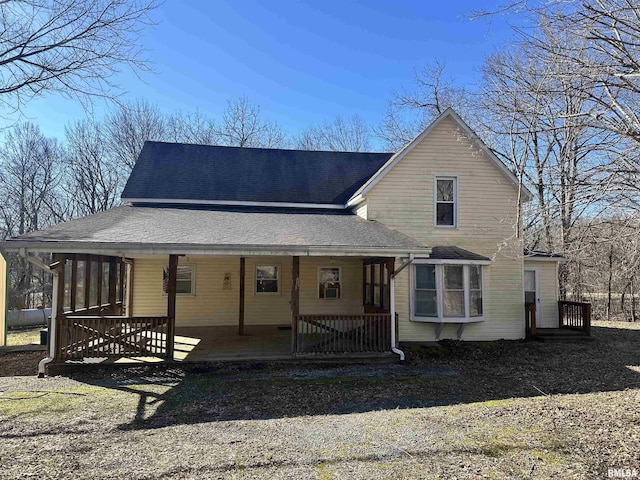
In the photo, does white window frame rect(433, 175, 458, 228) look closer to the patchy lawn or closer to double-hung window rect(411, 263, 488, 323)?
double-hung window rect(411, 263, 488, 323)

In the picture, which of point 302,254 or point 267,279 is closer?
point 302,254

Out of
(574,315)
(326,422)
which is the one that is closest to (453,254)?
(574,315)

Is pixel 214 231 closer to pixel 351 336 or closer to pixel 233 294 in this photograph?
pixel 351 336

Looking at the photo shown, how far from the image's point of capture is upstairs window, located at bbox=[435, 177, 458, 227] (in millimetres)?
12008

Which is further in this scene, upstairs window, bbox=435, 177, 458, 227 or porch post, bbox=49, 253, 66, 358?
upstairs window, bbox=435, 177, 458, 227

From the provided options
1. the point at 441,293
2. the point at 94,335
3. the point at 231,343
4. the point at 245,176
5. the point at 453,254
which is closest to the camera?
the point at 94,335

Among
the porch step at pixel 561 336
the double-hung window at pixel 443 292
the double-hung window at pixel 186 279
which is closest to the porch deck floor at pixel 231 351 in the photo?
the double-hung window at pixel 186 279

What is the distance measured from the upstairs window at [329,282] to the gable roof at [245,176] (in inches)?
92.5

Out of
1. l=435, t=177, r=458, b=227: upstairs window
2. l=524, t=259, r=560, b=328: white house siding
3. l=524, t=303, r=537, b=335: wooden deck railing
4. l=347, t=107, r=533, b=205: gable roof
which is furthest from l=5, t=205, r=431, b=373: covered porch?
l=524, t=259, r=560, b=328: white house siding

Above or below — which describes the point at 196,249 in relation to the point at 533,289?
above

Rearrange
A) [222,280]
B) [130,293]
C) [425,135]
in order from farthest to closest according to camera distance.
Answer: [222,280], [130,293], [425,135]

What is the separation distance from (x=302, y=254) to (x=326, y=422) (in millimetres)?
3751

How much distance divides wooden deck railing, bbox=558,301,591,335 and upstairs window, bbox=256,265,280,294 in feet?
32.7

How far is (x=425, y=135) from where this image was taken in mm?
11820
